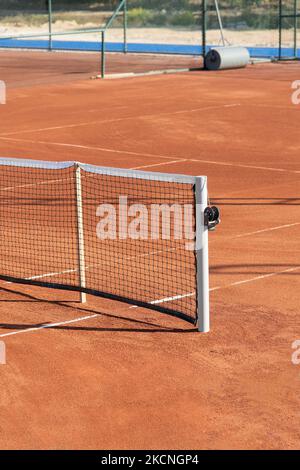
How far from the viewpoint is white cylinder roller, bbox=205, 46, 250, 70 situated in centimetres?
3931

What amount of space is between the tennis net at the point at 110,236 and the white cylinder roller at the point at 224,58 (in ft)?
65.7

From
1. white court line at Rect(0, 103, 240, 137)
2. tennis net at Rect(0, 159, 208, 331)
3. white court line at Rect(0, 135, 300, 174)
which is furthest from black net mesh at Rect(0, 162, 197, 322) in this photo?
white court line at Rect(0, 103, 240, 137)

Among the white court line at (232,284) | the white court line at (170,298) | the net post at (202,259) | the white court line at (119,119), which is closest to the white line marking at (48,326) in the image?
the white court line at (170,298)

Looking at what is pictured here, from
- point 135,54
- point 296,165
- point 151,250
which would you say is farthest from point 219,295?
point 135,54

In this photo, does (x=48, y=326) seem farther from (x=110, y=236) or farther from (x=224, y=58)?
(x=224, y=58)

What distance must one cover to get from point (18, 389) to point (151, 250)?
199 inches

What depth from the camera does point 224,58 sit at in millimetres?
39281

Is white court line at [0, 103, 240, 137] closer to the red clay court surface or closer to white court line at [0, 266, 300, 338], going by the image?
the red clay court surface

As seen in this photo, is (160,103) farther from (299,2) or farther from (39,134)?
(299,2)

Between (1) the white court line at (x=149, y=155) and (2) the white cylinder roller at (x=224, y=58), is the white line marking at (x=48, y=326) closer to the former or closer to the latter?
(1) the white court line at (x=149, y=155)

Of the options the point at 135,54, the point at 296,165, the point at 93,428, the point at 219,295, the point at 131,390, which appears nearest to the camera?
the point at 93,428

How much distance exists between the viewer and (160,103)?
30.9 meters

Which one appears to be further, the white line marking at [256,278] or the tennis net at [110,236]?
the white line marking at [256,278]

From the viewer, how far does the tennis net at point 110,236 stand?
1223 centimetres
